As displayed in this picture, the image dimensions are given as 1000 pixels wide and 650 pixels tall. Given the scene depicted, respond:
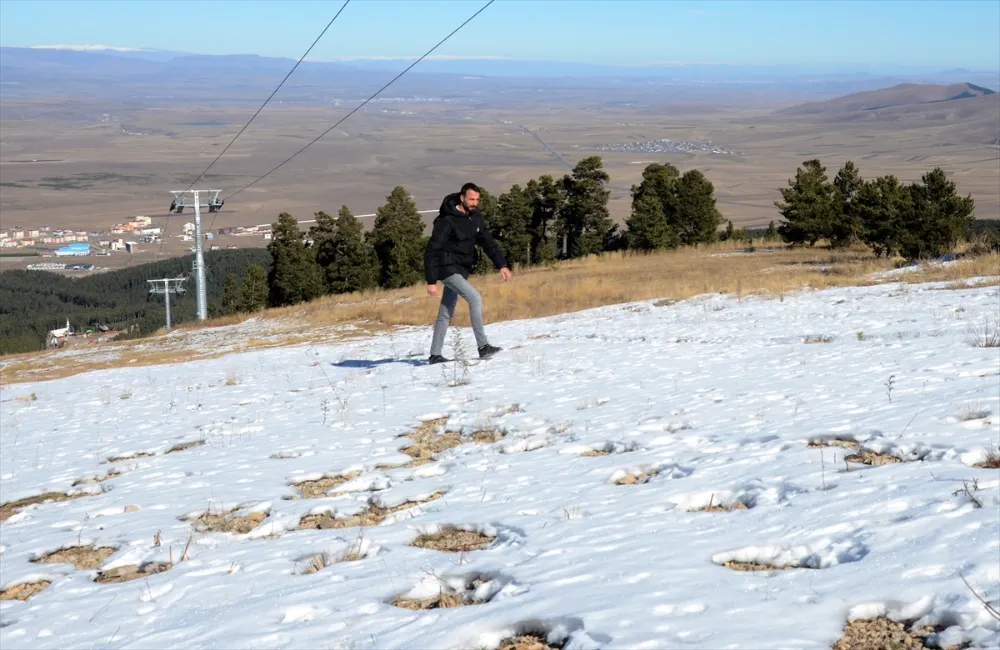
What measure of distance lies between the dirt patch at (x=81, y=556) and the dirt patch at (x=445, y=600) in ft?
8.52

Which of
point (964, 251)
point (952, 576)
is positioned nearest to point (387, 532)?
point (952, 576)

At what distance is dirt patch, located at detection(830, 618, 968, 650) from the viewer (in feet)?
12.8

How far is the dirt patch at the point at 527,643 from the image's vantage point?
427 centimetres

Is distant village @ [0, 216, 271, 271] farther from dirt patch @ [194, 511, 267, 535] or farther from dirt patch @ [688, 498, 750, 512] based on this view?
dirt patch @ [688, 498, 750, 512]

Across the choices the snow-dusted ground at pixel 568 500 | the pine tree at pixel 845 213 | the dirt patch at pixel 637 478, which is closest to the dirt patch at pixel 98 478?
the snow-dusted ground at pixel 568 500

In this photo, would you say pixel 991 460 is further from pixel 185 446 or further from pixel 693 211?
pixel 693 211

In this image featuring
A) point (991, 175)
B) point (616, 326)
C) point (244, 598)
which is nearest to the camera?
point (244, 598)

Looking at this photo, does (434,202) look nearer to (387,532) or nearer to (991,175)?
(991,175)

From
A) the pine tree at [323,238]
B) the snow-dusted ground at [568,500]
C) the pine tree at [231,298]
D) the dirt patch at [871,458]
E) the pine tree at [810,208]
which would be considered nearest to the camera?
the snow-dusted ground at [568,500]

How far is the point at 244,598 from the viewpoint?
539cm

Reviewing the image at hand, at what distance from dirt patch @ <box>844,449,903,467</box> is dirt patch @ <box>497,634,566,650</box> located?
3.14m

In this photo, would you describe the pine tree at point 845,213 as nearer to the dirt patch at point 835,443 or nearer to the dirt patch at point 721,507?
the dirt patch at point 835,443

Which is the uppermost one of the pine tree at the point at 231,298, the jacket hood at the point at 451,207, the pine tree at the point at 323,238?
the pine tree at the point at 323,238

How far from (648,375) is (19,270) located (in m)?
125
